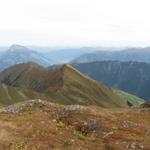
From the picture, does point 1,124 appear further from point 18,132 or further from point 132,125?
point 132,125

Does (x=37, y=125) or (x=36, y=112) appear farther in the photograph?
(x=36, y=112)

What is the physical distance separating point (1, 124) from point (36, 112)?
8.12 m

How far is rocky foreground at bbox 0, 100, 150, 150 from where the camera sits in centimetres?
4597

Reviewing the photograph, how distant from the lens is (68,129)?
51.2 metres

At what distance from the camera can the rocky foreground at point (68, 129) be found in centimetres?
4597

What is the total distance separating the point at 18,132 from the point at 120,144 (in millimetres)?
11186

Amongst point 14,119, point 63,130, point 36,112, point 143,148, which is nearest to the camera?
point 143,148

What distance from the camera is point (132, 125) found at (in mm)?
55281

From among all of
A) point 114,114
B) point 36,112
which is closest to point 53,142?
point 36,112

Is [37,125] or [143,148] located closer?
[143,148]

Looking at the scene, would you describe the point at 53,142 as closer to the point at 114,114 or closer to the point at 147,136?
the point at 147,136

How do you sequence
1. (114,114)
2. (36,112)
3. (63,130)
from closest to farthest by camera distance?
(63,130) → (36,112) → (114,114)

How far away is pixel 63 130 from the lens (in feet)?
166

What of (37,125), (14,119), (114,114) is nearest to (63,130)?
(37,125)
